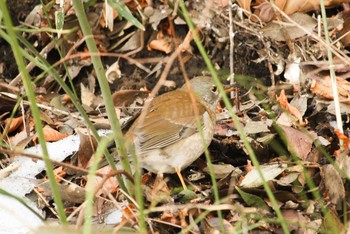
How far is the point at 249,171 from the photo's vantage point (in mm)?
4035

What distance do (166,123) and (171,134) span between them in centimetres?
9

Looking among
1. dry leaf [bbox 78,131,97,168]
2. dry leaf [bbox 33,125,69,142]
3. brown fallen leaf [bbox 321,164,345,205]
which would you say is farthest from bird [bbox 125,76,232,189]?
brown fallen leaf [bbox 321,164,345,205]

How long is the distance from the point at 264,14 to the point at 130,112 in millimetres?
1210

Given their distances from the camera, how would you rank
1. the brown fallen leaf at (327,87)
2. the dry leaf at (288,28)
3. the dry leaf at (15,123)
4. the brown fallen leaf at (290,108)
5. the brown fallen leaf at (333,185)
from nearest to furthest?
the brown fallen leaf at (333,185), the brown fallen leaf at (290,108), the brown fallen leaf at (327,87), the dry leaf at (15,123), the dry leaf at (288,28)

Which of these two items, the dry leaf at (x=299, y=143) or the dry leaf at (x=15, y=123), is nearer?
the dry leaf at (x=299, y=143)

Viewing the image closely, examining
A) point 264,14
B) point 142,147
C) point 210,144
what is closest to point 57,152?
point 142,147

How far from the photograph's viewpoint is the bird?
170 inches

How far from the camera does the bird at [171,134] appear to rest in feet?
14.2

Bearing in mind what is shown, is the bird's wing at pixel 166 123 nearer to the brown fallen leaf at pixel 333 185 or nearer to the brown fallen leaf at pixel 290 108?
the brown fallen leaf at pixel 290 108

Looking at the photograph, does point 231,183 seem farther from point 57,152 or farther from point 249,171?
point 57,152

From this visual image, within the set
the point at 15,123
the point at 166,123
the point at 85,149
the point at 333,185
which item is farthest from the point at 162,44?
the point at 333,185

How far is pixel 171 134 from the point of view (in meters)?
4.45

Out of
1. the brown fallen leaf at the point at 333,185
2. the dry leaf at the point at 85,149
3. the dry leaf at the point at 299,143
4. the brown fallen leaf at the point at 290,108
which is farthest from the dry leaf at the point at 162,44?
the brown fallen leaf at the point at 333,185

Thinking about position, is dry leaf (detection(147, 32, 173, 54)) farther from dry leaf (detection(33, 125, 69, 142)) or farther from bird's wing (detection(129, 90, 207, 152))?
dry leaf (detection(33, 125, 69, 142))
